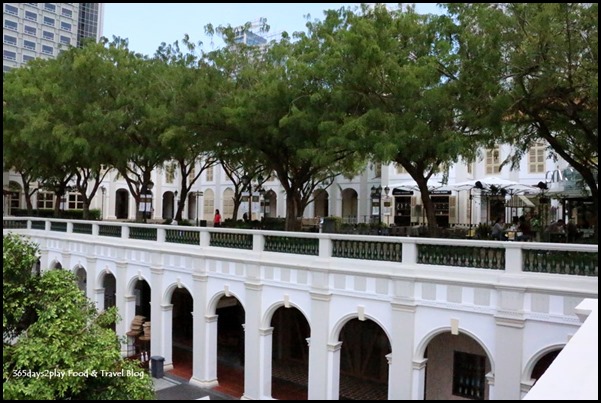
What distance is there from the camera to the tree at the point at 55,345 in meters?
6.46

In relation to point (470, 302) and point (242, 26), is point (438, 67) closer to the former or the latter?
point (470, 302)

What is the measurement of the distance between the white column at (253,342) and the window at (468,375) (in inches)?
185

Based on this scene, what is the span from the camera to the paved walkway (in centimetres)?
1344

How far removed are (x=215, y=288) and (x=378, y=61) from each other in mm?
7203

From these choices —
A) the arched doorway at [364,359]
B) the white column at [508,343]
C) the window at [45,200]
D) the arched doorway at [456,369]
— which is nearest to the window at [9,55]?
the window at [45,200]

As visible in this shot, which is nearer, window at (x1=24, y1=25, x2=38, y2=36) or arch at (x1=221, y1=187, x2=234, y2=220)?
arch at (x1=221, y1=187, x2=234, y2=220)

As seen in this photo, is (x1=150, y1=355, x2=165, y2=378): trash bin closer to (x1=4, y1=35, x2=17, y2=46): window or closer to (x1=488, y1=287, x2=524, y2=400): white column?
(x1=488, y1=287, x2=524, y2=400): white column

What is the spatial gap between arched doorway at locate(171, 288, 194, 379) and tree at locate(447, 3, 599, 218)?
11.9 m

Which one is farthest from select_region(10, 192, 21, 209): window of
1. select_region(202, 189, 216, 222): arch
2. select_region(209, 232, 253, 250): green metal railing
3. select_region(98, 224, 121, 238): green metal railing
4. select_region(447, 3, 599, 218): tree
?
select_region(447, 3, 599, 218): tree

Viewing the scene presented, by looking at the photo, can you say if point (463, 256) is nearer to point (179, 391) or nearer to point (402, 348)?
point (402, 348)

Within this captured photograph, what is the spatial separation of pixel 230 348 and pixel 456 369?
8.46 metres

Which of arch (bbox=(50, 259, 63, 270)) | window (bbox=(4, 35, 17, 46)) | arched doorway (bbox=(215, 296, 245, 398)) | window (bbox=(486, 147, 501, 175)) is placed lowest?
arched doorway (bbox=(215, 296, 245, 398))

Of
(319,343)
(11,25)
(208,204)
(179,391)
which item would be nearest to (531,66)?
(319,343)

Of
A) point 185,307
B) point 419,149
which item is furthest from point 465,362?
point 185,307
